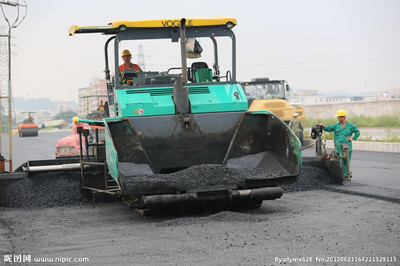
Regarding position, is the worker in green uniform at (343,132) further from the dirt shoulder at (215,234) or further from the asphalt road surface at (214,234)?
the dirt shoulder at (215,234)

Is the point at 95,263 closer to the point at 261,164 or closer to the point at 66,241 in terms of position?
the point at 66,241

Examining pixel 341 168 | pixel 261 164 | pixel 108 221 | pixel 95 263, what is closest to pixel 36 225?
pixel 108 221

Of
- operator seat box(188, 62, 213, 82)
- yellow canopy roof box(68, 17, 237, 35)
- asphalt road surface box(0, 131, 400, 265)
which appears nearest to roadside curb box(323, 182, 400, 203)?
asphalt road surface box(0, 131, 400, 265)

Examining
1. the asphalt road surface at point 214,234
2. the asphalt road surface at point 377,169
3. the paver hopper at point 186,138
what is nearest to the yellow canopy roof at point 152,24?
the paver hopper at point 186,138

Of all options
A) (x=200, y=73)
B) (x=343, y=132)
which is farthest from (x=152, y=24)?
(x=343, y=132)

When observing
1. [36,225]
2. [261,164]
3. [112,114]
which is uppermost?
[112,114]

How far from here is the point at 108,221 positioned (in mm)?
7914

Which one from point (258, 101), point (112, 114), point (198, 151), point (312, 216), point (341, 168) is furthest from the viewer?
point (258, 101)

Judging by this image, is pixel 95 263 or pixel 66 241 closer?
pixel 95 263

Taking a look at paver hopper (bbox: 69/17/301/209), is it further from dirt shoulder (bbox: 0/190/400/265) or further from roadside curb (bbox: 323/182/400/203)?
roadside curb (bbox: 323/182/400/203)

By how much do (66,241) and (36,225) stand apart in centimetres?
135

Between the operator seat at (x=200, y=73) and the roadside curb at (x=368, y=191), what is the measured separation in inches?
112

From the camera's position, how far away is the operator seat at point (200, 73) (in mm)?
9406

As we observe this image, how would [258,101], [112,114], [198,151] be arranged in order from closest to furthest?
[198,151] → [112,114] → [258,101]
